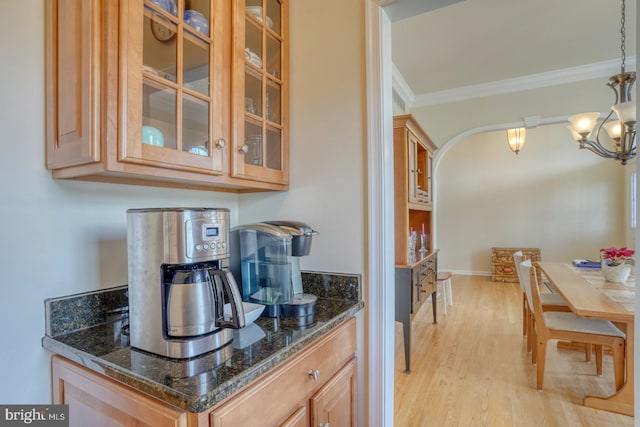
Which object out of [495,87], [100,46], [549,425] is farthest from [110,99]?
[495,87]

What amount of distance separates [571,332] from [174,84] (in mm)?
2741

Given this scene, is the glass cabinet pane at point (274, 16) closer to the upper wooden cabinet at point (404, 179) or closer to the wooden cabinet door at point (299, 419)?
the upper wooden cabinet at point (404, 179)

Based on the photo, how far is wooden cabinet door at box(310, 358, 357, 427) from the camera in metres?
1.04

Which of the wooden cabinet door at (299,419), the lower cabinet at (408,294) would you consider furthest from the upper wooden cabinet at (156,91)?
the lower cabinet at (408,294)

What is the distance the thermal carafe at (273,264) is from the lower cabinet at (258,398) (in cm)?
17

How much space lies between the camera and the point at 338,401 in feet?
3.80

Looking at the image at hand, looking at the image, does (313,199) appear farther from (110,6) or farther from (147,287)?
(110,6)

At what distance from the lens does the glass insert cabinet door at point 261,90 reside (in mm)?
1188

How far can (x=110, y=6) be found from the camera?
0.84 m

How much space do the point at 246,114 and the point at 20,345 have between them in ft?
3.34

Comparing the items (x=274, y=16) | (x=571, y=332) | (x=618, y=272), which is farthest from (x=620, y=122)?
(x=274, y=16)

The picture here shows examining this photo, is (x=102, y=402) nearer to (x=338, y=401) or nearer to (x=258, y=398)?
(x=258, y=398)

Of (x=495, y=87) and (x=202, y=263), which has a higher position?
(x=495, y=87)

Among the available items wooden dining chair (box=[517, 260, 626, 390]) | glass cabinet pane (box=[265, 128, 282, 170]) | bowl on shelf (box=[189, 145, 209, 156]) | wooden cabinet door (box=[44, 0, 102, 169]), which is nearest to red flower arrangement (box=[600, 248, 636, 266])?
wooden dining chair (box=[517, 260, 626, 390])
